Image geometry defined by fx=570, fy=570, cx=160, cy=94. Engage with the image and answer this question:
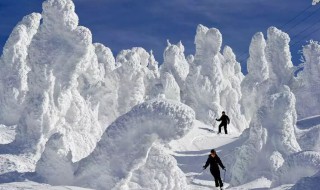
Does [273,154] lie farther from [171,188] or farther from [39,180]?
[39,180]

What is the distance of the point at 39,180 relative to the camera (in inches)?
953

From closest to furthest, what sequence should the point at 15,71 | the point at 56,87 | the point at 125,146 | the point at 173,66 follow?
1. the point at 125,146
2. the point at 56,87
3. the point at 15,71
4. the point at 173,66

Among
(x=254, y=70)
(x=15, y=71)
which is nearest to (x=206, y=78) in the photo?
(x=254, y=70)

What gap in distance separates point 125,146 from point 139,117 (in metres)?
1.41

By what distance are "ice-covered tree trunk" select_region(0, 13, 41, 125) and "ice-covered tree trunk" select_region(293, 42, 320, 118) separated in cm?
2846

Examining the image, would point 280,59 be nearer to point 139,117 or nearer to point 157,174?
point 157,174

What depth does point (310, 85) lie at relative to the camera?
64750mm

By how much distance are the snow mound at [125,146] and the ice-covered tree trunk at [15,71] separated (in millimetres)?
23615

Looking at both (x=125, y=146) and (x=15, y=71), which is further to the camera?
(x=15, y=71)

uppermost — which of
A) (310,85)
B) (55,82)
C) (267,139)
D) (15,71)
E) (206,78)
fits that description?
(310,85)

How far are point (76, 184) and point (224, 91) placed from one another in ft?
151

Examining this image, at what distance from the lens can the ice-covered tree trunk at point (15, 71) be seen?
46469 millimetres

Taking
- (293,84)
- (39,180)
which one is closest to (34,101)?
(39,180)

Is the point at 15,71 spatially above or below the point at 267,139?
above
